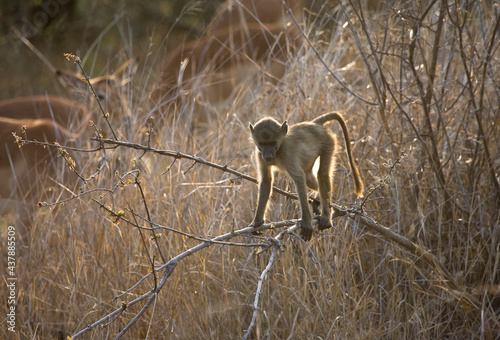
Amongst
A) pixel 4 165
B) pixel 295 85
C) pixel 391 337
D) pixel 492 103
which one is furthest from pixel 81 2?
pixel 391 337

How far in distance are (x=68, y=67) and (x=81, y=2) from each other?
1.33 metres

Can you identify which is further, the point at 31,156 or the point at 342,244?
the point at 31,156

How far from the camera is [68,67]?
11.6 m

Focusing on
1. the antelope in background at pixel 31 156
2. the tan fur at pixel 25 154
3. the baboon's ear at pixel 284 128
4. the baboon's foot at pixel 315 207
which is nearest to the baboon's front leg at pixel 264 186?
the baboon's ear at pixel 284 128

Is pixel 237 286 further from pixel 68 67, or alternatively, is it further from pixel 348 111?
pixel 68 67

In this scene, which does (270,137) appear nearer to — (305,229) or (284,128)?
(284,128)

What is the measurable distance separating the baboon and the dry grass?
0.66 feet

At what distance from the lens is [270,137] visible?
3957 mm

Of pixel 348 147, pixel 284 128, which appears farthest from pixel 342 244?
pixel 284 128

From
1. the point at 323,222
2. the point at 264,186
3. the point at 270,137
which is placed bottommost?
the point at 323,222

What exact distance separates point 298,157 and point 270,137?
21 cm

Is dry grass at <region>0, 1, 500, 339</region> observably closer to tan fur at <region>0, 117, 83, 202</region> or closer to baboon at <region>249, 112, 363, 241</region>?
baboon at <region>249, 112, 363, 241</region>

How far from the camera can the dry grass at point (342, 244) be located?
4309mm

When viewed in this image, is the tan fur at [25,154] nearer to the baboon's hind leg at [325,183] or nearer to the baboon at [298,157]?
the baboon at [298,157]
